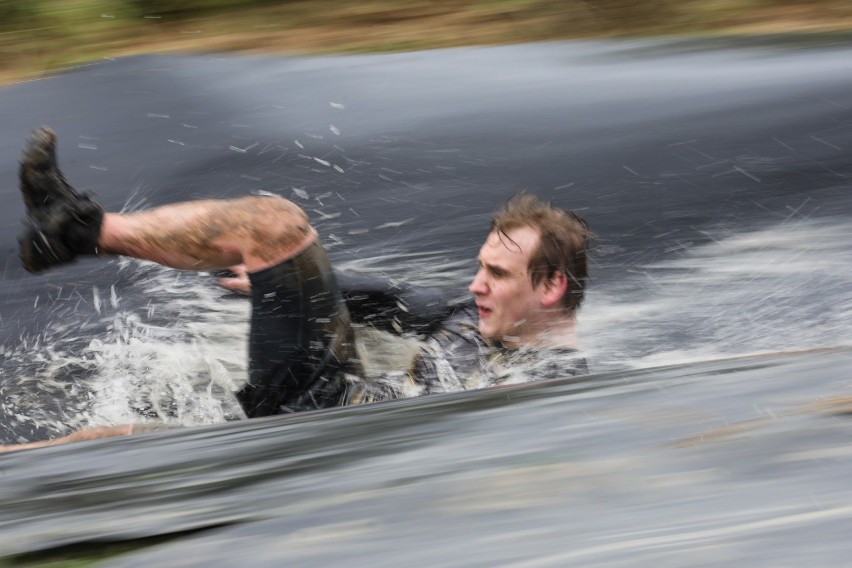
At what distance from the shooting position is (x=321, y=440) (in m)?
1.06

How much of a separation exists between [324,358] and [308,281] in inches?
5.6

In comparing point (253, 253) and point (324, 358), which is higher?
point (253, 253)

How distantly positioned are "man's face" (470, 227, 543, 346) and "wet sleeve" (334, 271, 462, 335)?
0.39ft

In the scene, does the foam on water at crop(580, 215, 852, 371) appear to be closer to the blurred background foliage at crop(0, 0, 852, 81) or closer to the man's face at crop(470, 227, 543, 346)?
the man's face at crop(470, 227, 543, 346)

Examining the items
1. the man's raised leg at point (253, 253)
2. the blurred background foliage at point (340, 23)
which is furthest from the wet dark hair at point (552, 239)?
the blurred background foliage at point (340, 23)

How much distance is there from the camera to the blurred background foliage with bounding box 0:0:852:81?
12.6ft

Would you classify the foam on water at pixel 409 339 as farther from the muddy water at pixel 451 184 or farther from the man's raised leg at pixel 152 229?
the man's raised leg at pixel 152 229

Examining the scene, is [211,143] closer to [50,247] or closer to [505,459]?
[50,247]

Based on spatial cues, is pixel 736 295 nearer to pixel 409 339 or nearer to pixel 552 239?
pixel 552 239

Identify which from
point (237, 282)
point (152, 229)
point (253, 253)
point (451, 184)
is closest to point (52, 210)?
point (152, 229)

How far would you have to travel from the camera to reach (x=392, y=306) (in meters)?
2.26

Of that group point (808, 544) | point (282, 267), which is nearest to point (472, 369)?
point (282, 267)

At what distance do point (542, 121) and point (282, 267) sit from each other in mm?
1048

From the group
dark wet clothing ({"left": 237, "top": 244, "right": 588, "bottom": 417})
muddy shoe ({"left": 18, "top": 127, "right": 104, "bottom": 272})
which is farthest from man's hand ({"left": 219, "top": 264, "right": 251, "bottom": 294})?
muddy shoe ({"left": 18, "top": 127, "right": 104, "bottom": 272})
